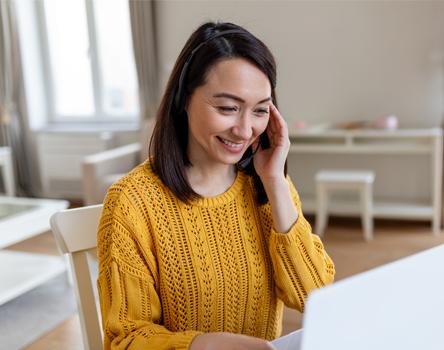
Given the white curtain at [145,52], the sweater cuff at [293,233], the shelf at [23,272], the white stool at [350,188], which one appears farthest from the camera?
the white curtain at [145,52]

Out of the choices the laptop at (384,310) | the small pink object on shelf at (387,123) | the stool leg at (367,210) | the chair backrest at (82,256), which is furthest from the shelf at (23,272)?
the small pink object on shelf at (387,123)

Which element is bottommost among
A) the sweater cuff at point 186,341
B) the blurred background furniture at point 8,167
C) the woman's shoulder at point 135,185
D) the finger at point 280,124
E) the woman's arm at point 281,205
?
the blurred background furniture at point 8,167

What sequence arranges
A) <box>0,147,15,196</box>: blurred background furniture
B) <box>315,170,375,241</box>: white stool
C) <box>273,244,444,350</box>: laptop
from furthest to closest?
1. <box>0,147,15,196</box>: blurred background furniture
2. <box>315,170,375,241</box>: white stool
3. <box>273,244,444,350</box>: laptop

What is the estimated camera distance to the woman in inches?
35.9

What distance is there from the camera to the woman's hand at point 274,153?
1031mm

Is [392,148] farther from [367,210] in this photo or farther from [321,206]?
[321,206]

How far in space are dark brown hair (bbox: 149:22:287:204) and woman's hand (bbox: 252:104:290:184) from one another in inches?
1.8

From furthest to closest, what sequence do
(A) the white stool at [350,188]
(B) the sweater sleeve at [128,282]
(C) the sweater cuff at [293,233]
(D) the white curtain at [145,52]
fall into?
1. (D) the white curtain at [145,52]
2. (A) the white stool at [350,188]
3. (C) the sweater cuff at [293,233]
4. (B) the sweater sleeve at [128,282]

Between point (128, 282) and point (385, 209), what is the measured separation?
2852mm

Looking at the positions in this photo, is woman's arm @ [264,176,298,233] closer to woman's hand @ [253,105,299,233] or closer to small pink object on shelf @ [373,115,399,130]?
woman's hand @ [253,105,299,233]

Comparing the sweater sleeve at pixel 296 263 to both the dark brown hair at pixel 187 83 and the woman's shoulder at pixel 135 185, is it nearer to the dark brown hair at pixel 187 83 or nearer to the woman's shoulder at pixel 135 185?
Result: the dark brown hair at pixel 187 83

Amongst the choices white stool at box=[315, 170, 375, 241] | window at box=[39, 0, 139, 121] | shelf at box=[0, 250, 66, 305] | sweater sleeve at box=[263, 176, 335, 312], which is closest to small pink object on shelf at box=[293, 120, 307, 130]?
white stool at box=[315, 170, 375, 241]

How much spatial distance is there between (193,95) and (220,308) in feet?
1.41

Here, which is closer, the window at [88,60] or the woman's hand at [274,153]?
the woman's hand at [274,153]
